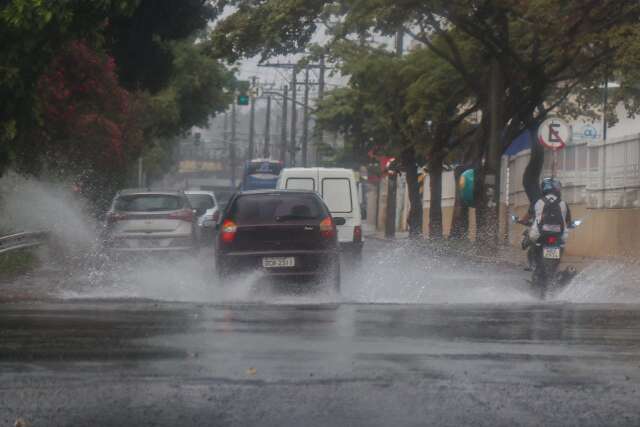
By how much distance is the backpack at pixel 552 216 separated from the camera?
18.5 metres

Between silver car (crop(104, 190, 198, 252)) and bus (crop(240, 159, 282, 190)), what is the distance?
97.5 ft

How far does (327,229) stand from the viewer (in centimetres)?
1875

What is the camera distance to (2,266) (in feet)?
83.7

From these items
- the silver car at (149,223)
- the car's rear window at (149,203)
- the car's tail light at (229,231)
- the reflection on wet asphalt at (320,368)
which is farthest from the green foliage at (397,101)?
the reflection on wet asphalt at (320,368)

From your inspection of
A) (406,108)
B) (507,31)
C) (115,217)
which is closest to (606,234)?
(507,31)

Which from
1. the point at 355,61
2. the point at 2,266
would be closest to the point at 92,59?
the point at 2,266

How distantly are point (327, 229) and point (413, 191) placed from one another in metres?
32.3

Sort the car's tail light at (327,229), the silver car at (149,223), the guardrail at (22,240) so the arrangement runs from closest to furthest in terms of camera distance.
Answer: the car's tail light at (327,229), the guardrail at (22,240), the silver car at (149,223)

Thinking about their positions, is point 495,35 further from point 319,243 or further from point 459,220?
point 319,243

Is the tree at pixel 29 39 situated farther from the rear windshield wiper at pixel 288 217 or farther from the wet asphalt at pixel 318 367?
the wet asphalt at pixel 318 367

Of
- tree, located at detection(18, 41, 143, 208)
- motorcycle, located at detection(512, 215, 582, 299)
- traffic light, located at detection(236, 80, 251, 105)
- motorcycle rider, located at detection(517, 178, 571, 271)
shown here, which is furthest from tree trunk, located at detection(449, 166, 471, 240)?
motorcycle, located at detection(512, 215, 582, 299)

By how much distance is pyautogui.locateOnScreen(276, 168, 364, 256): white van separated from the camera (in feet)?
89.2

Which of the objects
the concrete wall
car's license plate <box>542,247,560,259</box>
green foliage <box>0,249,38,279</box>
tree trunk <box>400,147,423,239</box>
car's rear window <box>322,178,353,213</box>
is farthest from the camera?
tree trunk <box>400,147,423,239</box>

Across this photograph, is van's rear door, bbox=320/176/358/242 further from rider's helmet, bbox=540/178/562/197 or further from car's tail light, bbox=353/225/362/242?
rider's helmet, bbox=540/178/562/197
